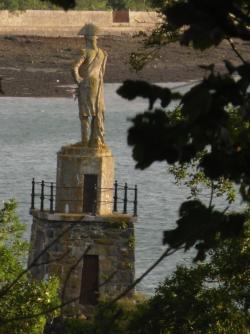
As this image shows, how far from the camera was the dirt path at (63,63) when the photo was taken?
73688 millimetres

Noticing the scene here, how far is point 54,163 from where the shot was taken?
4684 centimetres

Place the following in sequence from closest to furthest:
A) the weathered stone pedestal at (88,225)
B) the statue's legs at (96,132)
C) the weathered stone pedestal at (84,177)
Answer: the weathered stone pedestal at (88,225)
the weathered stone pedestal at (84,177)
the statue's legs at (96,132)

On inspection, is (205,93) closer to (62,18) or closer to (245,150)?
(245,150)

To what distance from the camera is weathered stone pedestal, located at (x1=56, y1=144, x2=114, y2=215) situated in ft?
82.0

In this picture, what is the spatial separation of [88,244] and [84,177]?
99cm

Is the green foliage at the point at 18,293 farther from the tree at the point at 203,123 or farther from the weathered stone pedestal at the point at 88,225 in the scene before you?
the tree at the point at 203,123

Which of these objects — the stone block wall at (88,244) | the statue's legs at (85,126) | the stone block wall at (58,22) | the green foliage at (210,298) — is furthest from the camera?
the stone block wall at (58,22)

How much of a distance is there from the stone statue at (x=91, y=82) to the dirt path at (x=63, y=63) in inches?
1805

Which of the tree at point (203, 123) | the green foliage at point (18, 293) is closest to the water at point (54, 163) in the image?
the green foliage at point (18, 293)

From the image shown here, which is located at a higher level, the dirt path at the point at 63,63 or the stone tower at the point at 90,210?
the dirt path at the point at 63,63

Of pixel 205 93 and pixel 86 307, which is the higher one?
pixel 205 93

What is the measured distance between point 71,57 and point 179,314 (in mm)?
65983

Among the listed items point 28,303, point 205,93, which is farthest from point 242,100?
point 28,303

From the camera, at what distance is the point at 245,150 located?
6703mm
